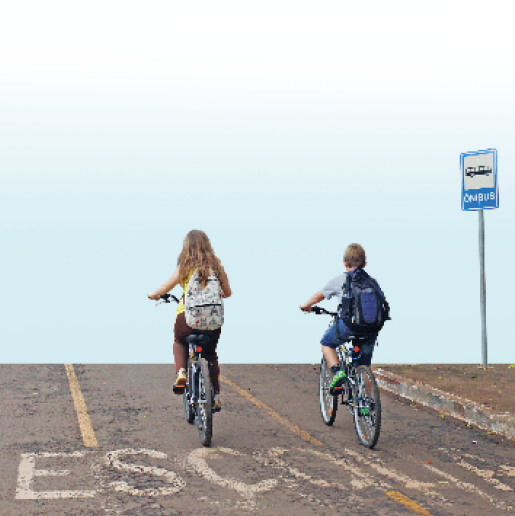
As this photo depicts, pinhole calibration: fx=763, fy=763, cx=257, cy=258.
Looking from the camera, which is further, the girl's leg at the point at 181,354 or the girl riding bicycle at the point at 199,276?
the girl's leg at the point at 181,354

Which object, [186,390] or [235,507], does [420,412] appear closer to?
[186,390]

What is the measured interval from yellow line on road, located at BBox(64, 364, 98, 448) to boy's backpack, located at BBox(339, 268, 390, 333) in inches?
113

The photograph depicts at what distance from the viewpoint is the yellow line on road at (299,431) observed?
19.1ft

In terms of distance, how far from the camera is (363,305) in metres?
7.83

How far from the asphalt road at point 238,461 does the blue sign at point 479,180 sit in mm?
4664

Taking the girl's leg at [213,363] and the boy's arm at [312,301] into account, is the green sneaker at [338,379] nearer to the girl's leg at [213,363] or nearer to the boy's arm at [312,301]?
the boy's arm at [312,301]

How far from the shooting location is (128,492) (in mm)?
6059

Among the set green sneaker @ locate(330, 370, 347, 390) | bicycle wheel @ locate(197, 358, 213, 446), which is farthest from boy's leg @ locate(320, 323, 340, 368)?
bicycle wheel @ locate(197, 358, 213, 446)

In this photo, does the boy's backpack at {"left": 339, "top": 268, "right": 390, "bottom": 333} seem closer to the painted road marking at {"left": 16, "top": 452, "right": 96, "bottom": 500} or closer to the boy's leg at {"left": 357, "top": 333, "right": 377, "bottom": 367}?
the boy's leg at {"left": 357, "top": 333, "right": 377, "bottom": 367}

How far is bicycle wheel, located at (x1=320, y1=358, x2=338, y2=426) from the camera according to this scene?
28.4 feet

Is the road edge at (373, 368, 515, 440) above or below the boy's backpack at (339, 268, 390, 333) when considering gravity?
below

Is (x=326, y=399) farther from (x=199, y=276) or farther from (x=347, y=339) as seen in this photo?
(x=199, y=276)

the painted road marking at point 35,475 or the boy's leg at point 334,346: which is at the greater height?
the boy's leg at point 334,346

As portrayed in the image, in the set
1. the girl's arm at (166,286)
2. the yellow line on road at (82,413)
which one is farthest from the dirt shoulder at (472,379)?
the yellow line on road at (82,413)
